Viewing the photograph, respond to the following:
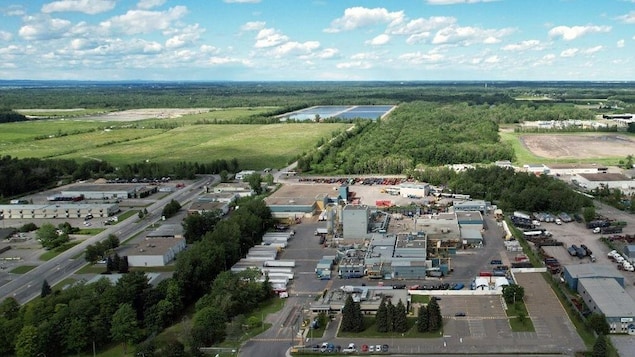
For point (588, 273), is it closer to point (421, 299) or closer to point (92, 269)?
point (421, 299)

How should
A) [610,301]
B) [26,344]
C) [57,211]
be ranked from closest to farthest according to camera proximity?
[26,344], [610,301], [57,211]

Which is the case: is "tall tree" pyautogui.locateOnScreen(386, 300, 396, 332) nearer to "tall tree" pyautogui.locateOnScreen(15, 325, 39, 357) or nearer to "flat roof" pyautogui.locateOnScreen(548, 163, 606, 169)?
"tall tree" pyautogui.locateOnScreen(15, 325, 39, 357)

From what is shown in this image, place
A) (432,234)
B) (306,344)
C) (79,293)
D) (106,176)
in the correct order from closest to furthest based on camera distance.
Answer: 1. (306,344)
2. (79,293)
3. (432,234)
4. (106,176)

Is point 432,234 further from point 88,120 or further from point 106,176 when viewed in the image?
point 88,120

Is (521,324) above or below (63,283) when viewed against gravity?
above

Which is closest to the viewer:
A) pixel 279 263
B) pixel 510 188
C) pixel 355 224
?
pixel 279 263

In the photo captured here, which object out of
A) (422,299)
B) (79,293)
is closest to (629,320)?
(422,299)

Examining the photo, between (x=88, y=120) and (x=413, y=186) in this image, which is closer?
(x=413, y=186)

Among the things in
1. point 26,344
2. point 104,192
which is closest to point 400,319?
point 26,344

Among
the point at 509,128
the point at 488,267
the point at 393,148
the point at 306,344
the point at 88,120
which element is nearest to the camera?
the point at 306,344
